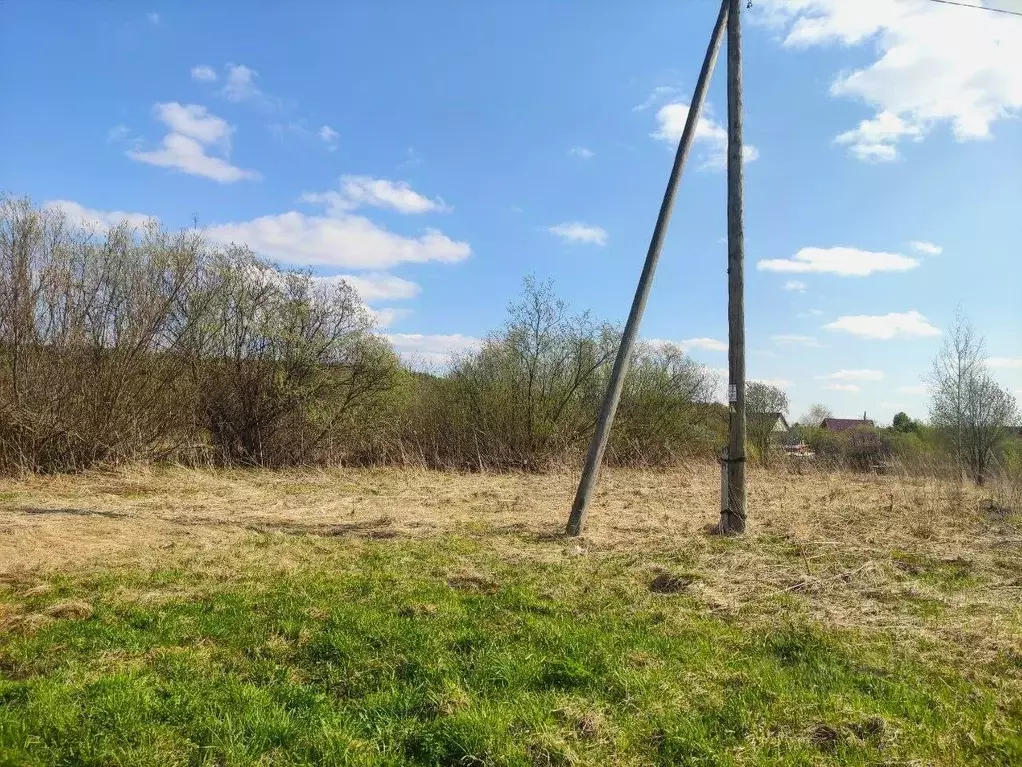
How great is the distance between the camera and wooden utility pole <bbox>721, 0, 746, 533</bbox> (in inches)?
347

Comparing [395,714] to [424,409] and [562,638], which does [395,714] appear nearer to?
[562,638]

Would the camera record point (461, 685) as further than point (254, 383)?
No

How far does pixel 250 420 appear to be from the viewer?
57.5ft

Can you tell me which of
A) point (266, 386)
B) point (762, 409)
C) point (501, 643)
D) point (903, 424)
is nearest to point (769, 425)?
point (762, 409)

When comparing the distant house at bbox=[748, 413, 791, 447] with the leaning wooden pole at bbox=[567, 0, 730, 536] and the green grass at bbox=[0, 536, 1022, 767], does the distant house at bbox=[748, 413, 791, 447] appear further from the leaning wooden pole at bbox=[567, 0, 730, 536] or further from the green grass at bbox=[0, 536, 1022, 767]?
the green grass at bbox=[0, 536, 1022, 767]

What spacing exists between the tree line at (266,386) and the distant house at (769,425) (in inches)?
→ 165

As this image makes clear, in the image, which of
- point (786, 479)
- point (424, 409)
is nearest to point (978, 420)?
point (786, 479)

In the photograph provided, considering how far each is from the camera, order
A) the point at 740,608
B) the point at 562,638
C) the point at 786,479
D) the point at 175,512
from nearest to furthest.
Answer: the point at 562,638 < the point at 740,608 < the point at 175,512 < the point at 786,479

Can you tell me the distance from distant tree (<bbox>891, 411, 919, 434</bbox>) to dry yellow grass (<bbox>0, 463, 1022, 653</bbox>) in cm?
2395

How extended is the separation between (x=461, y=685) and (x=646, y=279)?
640 centimetres

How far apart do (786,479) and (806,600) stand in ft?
42.1

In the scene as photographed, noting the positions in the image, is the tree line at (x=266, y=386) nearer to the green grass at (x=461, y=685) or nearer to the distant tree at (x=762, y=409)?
the distant tree at (x=762, y=409)

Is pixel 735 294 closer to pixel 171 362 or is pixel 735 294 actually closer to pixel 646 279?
pixel 646 279

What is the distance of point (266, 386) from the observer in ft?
57.3
